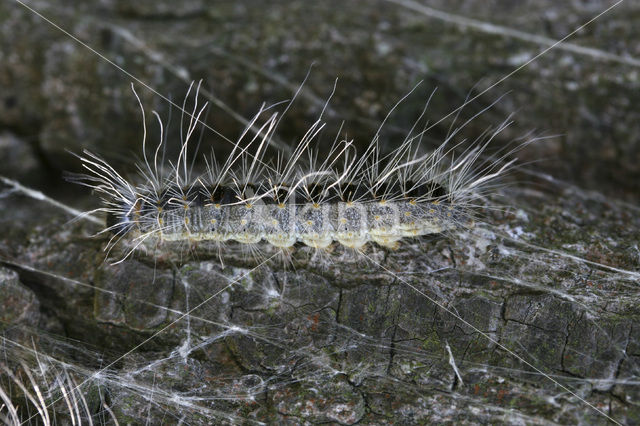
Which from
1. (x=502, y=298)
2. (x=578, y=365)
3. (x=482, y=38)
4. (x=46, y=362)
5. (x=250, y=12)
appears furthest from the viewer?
(x=250, y=12)

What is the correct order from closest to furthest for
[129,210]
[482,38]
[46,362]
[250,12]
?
1. [46,362]
2. [129,210]
3. [482,38]
4. [250,12]

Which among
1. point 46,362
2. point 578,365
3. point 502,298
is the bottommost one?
point 46,362

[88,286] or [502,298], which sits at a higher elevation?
[502,298]

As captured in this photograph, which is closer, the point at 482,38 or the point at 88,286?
the point at 88,286

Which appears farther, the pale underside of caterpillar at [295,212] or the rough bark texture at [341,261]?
the pale underside of caterpillar at [295,212]

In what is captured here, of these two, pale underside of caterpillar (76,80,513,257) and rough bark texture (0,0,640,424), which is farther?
pale underside of caterpillar (76,80,513,257)

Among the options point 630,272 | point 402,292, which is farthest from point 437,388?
point 630,272

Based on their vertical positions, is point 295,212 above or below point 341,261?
above

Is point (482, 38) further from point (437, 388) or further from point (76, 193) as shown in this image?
point (76, 193)
